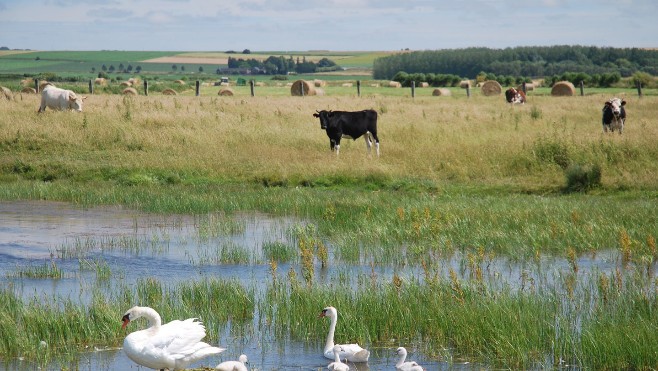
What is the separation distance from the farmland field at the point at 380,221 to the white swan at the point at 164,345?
48.5 inches

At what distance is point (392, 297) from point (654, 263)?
531 cm

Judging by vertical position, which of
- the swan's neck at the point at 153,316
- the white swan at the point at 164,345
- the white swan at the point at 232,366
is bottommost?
the white swan at the point at 232,366

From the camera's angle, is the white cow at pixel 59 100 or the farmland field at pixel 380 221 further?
the white cow at pixel 59 100

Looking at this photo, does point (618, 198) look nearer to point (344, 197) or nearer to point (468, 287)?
point (344, 197)

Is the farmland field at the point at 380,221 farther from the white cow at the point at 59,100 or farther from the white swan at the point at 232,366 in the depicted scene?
the white swan at the point at 232,366

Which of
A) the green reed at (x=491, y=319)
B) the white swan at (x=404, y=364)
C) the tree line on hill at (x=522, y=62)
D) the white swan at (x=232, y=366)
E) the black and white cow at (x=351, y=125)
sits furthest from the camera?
the tree line on hill at (x=522, y=62)

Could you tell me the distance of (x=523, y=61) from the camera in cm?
12656

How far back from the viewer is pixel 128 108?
32250 mm

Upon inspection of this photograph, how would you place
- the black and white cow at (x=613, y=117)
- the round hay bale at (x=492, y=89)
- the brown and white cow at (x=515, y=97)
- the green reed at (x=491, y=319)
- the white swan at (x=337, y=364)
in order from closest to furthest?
the white swan at (x=337, y=364), the green reed at (x=491, y=319), the black and white cow at (x=613, y=117), the brown and white cow at (x=515, y=97), the round hay bale at (x=492, y=89)

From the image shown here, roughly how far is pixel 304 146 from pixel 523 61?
4071 inches

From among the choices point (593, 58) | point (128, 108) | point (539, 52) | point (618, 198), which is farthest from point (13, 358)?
point (539, 52)

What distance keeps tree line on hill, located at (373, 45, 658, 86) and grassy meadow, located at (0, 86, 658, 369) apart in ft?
255

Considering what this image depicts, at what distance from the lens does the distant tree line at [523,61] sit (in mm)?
111875

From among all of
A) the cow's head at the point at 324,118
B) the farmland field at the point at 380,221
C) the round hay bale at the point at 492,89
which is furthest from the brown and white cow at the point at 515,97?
the cow's head at the point at 324,118
